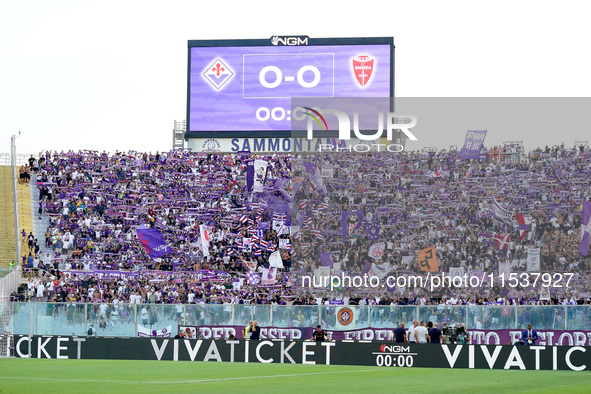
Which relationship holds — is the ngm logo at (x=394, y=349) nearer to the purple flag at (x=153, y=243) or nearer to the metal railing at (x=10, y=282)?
the metal railing at (x=10, y=282)

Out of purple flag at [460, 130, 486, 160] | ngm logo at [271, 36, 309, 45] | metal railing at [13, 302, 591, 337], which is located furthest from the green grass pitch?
ngm logo at [271, 36, 309, 45]

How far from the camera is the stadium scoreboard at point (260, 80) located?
2024 inches

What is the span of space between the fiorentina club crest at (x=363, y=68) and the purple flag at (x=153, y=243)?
1345 cm

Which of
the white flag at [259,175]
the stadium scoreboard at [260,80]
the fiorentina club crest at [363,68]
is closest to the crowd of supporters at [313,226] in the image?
the white flag at [259,175]

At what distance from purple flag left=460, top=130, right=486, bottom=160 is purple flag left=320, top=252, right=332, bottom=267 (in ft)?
26.9

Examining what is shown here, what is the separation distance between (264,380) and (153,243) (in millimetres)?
29148

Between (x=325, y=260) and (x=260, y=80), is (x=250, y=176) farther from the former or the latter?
(x=325, y=260)

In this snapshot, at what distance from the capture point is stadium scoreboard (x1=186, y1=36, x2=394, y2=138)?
51.4 m

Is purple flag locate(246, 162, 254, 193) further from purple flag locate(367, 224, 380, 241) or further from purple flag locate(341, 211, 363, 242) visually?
purple flag locate(367, 224, 380, 241)

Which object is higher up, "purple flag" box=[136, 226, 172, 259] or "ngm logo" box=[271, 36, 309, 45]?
"ngm logo" box=[271, 36, 309, 45]

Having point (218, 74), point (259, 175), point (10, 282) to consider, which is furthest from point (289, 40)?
point (10, 282)

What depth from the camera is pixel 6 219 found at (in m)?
49.1

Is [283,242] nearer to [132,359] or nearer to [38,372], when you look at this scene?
[132,359]

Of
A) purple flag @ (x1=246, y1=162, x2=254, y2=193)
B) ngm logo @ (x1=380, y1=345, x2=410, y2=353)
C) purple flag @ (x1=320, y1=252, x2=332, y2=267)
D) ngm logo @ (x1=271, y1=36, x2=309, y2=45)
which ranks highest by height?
ngm logo @ (x1=271, y1=36, x2=309, y2=45)
